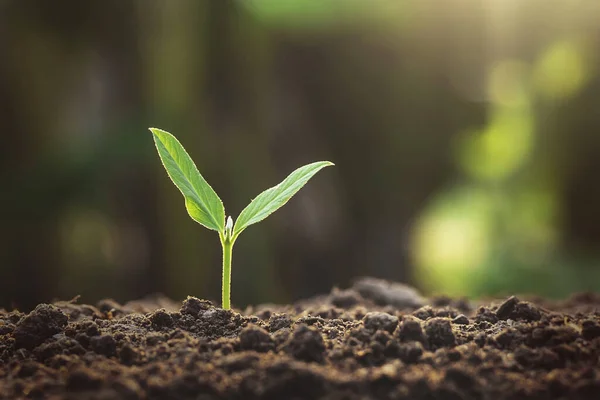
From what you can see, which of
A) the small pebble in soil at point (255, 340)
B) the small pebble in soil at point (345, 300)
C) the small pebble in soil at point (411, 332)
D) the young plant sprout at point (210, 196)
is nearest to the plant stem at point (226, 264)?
the young plant sprout at point (210, 196)

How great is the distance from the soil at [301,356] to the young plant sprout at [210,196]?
0.14m

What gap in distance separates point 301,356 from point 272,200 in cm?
34

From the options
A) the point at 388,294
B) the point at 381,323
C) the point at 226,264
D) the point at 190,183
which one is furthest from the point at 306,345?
the point at 388,294

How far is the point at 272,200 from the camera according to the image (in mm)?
1138

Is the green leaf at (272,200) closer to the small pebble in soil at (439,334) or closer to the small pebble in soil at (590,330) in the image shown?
the small pebble in soil at (439,334)

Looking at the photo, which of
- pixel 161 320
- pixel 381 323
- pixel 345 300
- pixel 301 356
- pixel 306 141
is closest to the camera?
pixel 301 356

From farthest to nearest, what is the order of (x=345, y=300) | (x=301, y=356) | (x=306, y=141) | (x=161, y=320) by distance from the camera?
(x=306, y=141) < (x=345, y=300) < (x=161, y=320) < (x=301, y=356)

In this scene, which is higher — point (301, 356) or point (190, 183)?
point (190, 183)

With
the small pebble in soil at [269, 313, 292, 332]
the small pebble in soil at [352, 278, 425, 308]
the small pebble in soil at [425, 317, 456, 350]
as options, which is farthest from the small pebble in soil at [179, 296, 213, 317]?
the small pebble in soil at [352, 278, 425, 308]

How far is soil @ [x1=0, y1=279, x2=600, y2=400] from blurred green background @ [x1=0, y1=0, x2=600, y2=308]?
9.34ft

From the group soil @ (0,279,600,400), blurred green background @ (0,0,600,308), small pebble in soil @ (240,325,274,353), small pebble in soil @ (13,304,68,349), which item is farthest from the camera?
blurred green background @ (0,0,600,308)

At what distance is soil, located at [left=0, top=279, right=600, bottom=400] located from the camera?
795 mm

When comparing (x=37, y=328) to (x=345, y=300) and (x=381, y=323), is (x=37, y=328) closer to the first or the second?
(x=381, y=323)

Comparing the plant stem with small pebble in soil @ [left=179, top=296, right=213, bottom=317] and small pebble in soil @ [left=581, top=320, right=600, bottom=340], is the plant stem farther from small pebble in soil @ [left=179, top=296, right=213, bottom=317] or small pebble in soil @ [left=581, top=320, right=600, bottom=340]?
small pebble in soil @ [left=581, top=320, right=600, bottom=340]
